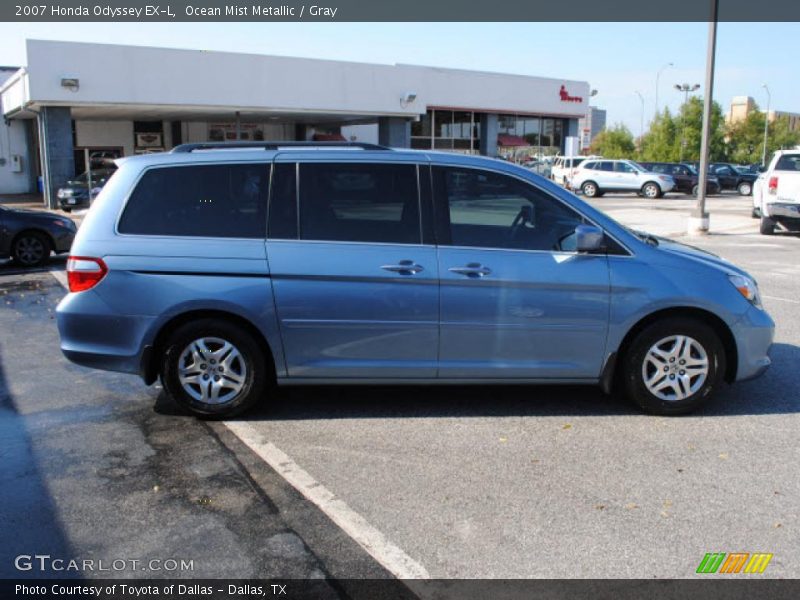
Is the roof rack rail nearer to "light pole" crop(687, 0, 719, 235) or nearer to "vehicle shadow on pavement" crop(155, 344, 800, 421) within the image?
"vehicle shadow on pavement" crop(155, 344, 800, 421)

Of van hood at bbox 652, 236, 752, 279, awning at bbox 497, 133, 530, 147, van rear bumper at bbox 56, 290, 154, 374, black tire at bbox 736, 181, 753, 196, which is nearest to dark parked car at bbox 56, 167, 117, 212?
van rear bumper at bbox 56, 290, 154, 374

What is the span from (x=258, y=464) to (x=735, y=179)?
4386cm

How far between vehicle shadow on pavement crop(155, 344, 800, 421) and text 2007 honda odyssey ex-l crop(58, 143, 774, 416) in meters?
0.29

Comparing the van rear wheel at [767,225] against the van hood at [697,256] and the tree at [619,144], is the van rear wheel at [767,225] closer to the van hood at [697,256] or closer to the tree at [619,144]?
the van hood at [697,256]

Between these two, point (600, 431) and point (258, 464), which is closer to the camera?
point (258, 464)

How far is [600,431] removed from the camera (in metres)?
5.07

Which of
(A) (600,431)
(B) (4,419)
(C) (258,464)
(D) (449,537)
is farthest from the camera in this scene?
(B) (4,419)

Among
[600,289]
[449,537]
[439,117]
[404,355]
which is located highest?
[439,117]

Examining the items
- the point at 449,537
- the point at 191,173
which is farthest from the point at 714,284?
the point at 191,173

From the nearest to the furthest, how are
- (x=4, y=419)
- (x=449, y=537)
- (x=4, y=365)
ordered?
(x=449, y=537)
(x=4, y=419)
(x=4, y=365)

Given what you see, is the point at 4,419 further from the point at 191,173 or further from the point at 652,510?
the point at 652,510

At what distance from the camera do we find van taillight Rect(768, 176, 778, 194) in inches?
667
